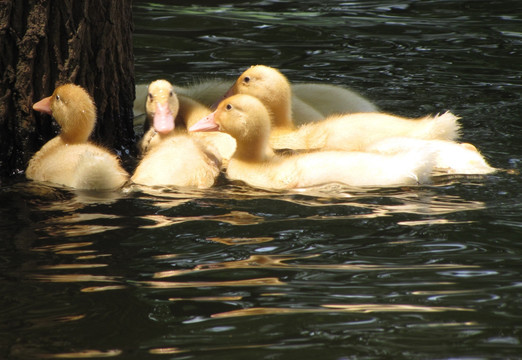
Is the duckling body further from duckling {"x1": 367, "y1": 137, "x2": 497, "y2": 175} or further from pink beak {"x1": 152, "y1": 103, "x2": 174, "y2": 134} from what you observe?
pink beak {"x1": 152, "y1": 103, "x2": 174, "y2": 134}

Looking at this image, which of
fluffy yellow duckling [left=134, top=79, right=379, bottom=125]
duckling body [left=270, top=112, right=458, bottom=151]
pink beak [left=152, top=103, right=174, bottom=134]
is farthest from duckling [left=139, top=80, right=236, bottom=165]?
duckling body [left=270, top=112, right=458, bottom=151]

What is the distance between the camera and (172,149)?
524cm

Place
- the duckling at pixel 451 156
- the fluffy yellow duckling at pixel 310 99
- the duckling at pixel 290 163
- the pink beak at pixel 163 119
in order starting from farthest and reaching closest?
the fluffy yellow duckling at pixel 310 99 < the pink beak at pixel 163 119 < the duckling at pixel 451 156 < the duckling at pixel 290 163

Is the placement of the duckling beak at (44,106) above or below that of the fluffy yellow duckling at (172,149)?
above

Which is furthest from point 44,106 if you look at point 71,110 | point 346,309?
point 346,309

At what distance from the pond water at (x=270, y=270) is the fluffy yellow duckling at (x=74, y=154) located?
0.34 ft

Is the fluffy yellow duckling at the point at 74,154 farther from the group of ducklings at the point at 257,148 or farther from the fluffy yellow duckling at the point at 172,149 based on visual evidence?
the fluffy yellow duckling at the point at 172,149

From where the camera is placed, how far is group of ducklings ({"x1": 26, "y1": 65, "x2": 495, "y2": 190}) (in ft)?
16.1

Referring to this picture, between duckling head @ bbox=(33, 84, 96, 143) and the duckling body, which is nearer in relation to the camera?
duckling head @ bbox=(33, 84, 96, 143)

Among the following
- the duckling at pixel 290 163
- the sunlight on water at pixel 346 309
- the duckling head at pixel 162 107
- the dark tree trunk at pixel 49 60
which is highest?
the dark tree trunk at pixel 49 60

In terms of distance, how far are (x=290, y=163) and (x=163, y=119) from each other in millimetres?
942

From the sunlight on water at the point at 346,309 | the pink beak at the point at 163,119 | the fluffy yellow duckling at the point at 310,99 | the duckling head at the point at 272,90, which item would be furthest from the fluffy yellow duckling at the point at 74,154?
the sunlight on water at the point at 346,309

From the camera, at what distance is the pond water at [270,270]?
→ 3.07 metres

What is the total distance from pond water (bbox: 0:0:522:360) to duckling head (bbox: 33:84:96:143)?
1.24 feet
